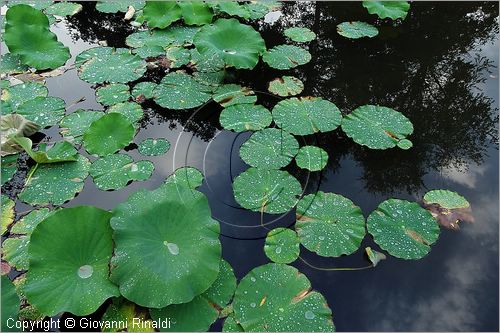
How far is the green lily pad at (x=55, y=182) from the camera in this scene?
301cm

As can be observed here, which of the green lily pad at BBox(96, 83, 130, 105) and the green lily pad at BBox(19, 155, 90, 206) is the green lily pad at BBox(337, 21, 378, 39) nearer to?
the green lily pad at BBox(96, 83, 130, 105)

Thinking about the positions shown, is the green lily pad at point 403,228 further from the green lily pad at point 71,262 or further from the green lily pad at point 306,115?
the green lily pad at point 71,262

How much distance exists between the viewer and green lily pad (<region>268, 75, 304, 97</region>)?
3857 millimetres

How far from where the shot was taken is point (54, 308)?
221 cm

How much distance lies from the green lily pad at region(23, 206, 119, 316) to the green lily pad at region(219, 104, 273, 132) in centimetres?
146

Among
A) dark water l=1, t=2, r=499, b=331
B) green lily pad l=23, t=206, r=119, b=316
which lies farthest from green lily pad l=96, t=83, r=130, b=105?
green lily pad l=23, t=206, r=119, b=316

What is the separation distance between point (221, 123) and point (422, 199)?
1.67 m

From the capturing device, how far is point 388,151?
3348 mm

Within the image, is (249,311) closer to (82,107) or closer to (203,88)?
(203,88)

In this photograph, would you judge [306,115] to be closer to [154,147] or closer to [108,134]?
[154,147]

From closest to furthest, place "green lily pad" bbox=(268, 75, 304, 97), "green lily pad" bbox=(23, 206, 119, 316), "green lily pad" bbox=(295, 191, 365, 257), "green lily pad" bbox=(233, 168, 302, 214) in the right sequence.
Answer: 1. "green lily pad" bbox=(23, 206, 119, 316)
2. "green lily pad" bbox=(295, 191, 365, 257)
3. "green lily pad" bbox=(233, 168, 302, 214)
4. "green lily pad" bbox=(268, 75, 304, 97)

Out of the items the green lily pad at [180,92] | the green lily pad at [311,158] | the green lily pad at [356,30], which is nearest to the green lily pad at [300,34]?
the green lily pad at [356,30]

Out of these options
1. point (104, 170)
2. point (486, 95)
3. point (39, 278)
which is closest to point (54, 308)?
point (39, 278)

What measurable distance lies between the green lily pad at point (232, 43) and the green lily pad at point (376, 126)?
1009 mm
